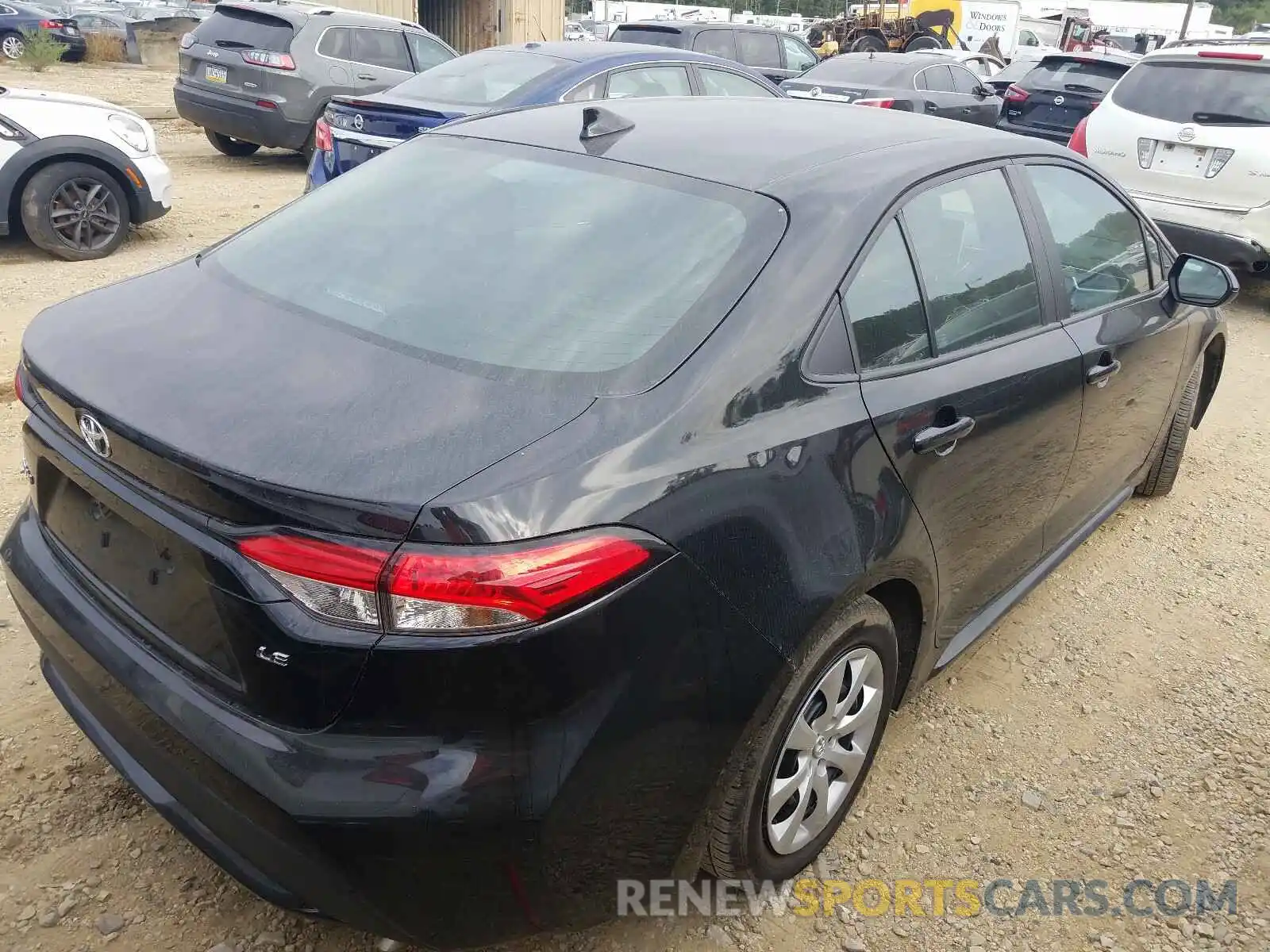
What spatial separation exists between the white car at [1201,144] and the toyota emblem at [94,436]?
7743 millimetres

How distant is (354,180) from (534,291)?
0.98 meters

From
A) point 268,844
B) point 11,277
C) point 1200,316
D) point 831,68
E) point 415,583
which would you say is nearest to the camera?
point 415,583

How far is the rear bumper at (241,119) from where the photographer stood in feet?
34.2

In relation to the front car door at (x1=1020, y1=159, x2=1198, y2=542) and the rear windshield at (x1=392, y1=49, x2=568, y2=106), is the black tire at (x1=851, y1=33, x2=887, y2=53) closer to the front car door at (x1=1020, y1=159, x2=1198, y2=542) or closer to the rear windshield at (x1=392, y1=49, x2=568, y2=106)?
the rear windshield at (x1=392, y1=49, x2=568, y2=106)

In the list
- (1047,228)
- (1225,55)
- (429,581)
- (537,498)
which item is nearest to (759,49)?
(1225,55)

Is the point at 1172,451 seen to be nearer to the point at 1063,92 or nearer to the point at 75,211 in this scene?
the point at 75,211

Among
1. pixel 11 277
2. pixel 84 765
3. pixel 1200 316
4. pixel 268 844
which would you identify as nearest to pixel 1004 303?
pixel 1200 316

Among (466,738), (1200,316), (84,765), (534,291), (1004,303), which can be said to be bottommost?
(84,765)

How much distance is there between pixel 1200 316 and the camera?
→ 13.4 ft

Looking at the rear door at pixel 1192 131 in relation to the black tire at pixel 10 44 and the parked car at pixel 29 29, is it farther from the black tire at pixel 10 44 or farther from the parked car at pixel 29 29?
the black tire at pixel 10 44

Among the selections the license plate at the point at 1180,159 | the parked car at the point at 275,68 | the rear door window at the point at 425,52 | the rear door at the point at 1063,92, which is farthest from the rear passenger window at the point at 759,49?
the license plate at the point at 1180,159

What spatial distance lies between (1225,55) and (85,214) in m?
8.53

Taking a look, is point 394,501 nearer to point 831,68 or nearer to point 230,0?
point 230,0

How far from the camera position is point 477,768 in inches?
65.5
